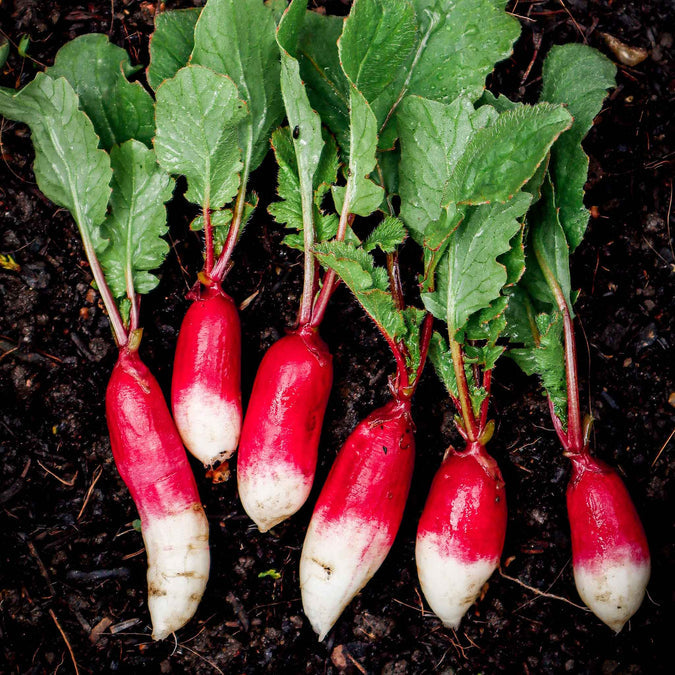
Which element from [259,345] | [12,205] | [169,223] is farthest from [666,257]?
[12,205]

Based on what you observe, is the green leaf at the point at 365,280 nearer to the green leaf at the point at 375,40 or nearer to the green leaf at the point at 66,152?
the green leaf at the point at 375,40

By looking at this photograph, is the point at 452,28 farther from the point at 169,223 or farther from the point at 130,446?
the point at 130,446

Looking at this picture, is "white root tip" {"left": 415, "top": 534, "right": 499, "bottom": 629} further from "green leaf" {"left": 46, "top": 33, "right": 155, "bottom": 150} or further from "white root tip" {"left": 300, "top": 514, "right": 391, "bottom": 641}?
"green leaf" {"left": 46, "top": 33, "right": 155, "bottom": 150}

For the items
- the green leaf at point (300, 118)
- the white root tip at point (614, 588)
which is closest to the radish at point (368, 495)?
the green leaf at point (300, 118)

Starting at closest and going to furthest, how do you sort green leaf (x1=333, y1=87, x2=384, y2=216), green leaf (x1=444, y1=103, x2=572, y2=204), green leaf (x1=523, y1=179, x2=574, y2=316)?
green leaf (x1=444, y1=103, x2=572, y2=204) < green leaf (x1=333, y1=87, x2=384, y2=216) < green leaf (x1=523, y1=179, x2=574, y2=316)

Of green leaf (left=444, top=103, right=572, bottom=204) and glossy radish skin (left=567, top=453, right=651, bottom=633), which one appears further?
glossy radish skin (left=567, top=453, right=651, bottom=633)

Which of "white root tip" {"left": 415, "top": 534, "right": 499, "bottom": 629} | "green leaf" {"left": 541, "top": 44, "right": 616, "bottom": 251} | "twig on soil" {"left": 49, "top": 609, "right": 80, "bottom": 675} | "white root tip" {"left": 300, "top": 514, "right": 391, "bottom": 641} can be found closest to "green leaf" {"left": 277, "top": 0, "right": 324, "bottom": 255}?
"green leaf" {"left": 541, "top": 44, "right": 616, "bottom": 251}

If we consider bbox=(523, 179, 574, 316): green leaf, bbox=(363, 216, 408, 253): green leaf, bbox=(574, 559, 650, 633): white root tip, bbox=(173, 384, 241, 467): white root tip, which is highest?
bbox=(363, 216, 408, 253): green leaf

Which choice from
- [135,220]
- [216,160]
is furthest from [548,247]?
[135,220]
